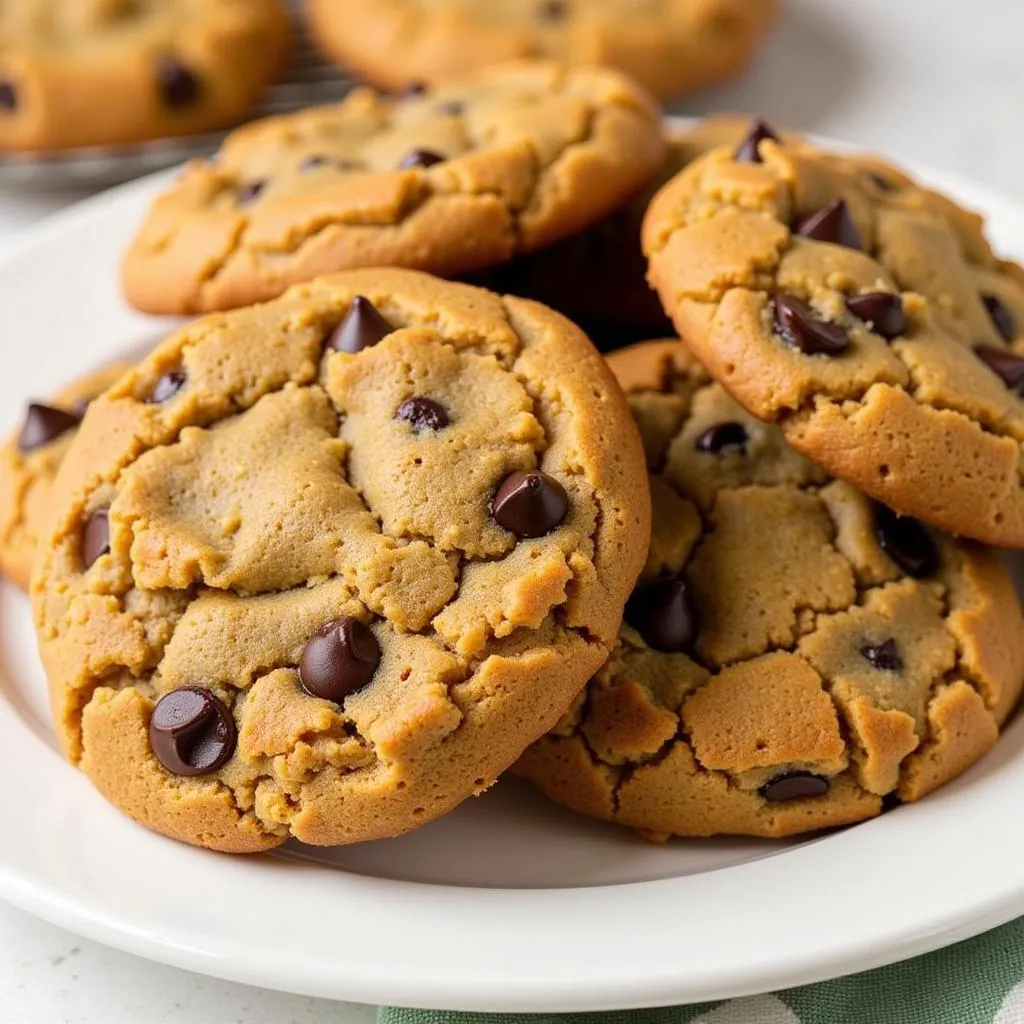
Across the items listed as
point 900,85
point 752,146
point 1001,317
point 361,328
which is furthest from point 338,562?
point 900,85

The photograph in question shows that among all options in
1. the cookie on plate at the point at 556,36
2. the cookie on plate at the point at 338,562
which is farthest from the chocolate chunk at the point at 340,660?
the cookie on plate at the point at 556,36

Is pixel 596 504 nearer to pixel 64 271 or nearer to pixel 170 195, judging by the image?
pixel 170 195

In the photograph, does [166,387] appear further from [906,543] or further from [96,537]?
[906,543]

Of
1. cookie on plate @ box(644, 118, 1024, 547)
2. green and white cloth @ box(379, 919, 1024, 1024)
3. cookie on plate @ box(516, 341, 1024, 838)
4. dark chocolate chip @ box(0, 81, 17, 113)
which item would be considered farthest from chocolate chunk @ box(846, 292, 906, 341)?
dark chocolate chip @ box(0, 81, 17, 113)

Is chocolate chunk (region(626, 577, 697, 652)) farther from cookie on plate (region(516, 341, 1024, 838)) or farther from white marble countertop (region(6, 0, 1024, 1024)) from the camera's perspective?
white marble countertop (region(6, 0, 1024, 1024))

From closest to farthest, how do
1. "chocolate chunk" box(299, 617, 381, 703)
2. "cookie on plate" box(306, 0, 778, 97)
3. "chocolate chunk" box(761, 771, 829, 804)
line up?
"chocolate chunk" box(299, 617, 381, 703) → "chocolate chunk" box(761, 771, 829, 804) → "cookie on plate" box(306, 0, 778, 97)

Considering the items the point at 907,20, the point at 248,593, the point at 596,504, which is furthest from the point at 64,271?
the point at 907,20
